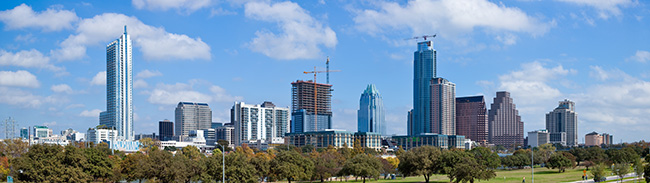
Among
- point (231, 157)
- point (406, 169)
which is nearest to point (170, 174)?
point (231, 157)

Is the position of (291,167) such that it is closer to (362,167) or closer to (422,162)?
(362,167)

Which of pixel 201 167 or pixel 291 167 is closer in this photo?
pixel 201 167

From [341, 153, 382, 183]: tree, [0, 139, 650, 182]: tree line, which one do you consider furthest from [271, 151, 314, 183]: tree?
[341, 153, 382, 183]: tree

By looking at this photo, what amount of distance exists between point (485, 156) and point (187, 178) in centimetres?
6350

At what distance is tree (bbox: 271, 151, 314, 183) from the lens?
9850cm

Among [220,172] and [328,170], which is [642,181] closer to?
[328,170]

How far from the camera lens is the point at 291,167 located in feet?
326

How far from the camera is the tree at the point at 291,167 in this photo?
323 feet

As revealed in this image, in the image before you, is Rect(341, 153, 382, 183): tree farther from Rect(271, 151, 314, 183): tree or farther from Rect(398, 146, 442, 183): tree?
Rect(271, 151, 314, 183): tree

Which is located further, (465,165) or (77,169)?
(465,165)

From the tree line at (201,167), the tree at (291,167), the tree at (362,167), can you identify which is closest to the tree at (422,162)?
the tree line at (201,167)

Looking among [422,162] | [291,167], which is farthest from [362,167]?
[291,167]

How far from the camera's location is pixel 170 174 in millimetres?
87812

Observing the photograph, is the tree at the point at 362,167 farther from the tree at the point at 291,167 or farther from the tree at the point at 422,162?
the tree at the point at 291,167
